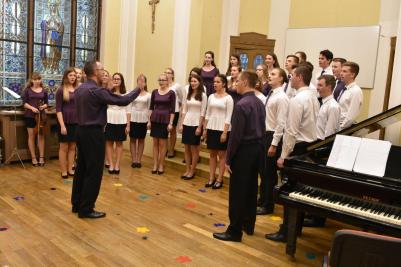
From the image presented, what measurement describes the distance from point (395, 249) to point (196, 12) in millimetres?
6312

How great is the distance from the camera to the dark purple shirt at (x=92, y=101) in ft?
13.3

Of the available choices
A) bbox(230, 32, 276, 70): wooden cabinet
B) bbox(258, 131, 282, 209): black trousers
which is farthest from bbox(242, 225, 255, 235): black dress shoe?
bbox(230, 32, 276, 70): wooden cabinet

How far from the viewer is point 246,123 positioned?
3.63m

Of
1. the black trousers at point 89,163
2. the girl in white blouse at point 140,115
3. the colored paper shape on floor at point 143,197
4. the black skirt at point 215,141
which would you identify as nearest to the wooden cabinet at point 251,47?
the girl in white blouse at point 140,115

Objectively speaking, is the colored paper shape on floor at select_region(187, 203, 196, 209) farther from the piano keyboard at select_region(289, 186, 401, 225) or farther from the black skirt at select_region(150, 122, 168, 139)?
the piano keyboard at select_region(289, 186, 401, 225)

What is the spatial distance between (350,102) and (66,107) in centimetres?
368

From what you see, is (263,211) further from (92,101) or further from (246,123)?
(92,101)

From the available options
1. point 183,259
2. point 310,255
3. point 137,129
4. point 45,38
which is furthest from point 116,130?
point 310,255

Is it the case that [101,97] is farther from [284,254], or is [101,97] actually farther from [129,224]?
[284,254]

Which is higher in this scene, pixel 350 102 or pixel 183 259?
pixel 350 102

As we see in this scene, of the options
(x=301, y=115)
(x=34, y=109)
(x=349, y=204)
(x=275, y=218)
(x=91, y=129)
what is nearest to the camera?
(x=349, y=204)

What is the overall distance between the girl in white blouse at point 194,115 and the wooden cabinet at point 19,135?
232 centimetres

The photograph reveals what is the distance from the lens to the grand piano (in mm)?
2770

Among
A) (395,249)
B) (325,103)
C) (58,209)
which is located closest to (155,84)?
(58,209)
